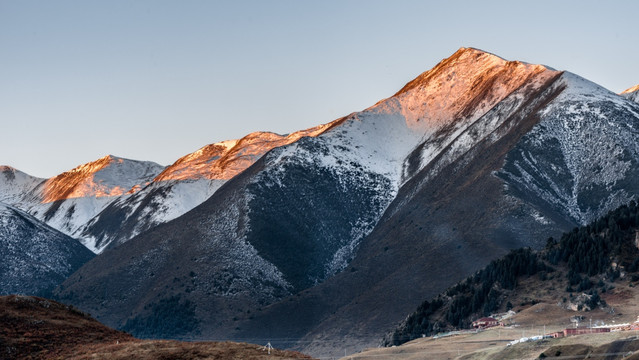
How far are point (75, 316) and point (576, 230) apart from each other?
127 meters

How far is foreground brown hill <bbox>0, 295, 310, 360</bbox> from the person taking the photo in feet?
191

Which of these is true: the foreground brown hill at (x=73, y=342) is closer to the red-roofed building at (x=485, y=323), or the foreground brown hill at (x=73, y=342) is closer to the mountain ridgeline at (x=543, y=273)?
the red-roofed building at (x=485, y=323)

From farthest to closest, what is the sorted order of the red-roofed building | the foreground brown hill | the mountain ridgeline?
1. the mountain ridgeline
2. the red-roofed building
3. the foreground brown hill

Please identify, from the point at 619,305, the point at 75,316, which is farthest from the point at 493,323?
the point at 75,316

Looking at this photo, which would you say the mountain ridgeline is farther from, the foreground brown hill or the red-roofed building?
the foreground brown hill

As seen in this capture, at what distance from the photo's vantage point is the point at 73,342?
210 ft

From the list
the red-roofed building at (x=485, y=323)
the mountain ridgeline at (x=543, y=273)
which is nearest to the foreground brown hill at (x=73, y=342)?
the red-roofed building at (x=485, y=323)

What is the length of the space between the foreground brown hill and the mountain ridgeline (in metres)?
109

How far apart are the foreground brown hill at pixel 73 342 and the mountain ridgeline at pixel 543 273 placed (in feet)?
358

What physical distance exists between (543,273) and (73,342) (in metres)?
124

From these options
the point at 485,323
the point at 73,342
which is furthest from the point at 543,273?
the point at 73,342

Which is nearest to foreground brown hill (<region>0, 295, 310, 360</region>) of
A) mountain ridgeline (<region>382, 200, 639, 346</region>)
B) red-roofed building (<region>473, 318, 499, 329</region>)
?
red-roofed building (<region>473, 318, 499, 329</region>)

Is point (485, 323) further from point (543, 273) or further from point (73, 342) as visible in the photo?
point (73, 342)

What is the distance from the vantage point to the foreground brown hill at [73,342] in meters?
58.3
